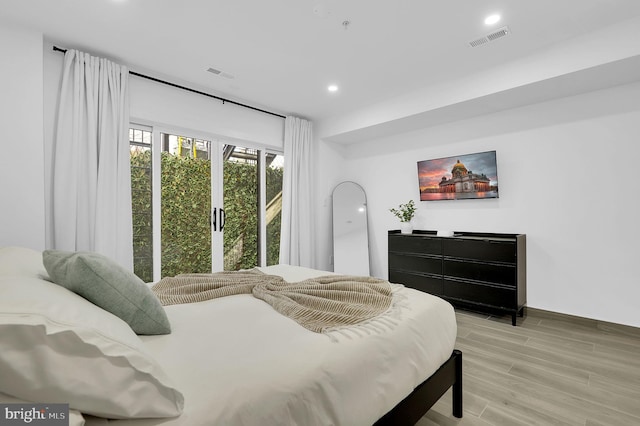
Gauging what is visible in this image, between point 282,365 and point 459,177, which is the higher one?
point 459,177

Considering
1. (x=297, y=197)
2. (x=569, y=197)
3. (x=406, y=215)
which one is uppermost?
(x=297, y=197)

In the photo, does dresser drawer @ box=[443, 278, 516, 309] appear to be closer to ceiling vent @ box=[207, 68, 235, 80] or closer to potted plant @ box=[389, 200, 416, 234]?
potted plant @ box=[389, 200, 416, 234]

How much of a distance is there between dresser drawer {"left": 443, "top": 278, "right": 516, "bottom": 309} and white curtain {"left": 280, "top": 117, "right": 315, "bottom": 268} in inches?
79.8

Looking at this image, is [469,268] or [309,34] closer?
[309,34]

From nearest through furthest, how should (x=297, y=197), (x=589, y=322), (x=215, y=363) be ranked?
1. (x=215, y=363)
2. (x=589, y=322)
3. (x=297, y=197)

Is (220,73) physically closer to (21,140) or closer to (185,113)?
(185,113)

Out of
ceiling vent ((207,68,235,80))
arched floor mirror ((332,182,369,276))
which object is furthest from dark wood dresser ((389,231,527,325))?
ceiling vent ((207,68,235,80))

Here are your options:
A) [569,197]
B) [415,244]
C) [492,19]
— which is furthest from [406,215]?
[492,19]

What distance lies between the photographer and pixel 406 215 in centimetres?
423

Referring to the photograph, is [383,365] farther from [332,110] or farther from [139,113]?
[332,110]

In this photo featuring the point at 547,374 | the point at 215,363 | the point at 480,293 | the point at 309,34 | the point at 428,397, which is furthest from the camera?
the point at 480,293

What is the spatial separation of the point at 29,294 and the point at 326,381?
88 centimetres

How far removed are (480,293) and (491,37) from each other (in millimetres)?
2463

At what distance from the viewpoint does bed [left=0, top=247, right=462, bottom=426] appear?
2.21ft
